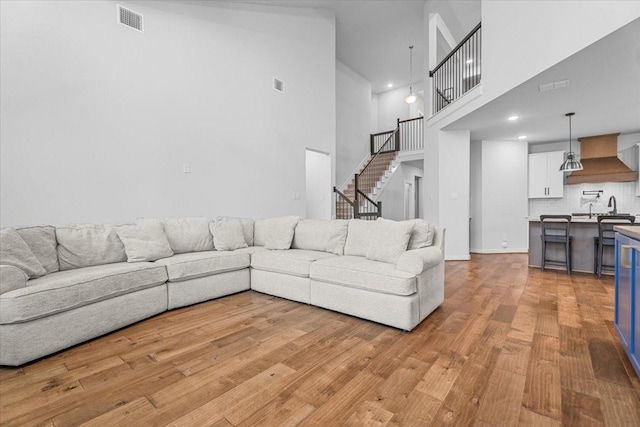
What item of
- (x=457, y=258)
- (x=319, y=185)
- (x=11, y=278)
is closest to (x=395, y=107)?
(x=319, y=185)

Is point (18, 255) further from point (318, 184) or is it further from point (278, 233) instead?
point (318, 184)

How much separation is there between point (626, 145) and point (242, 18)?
26.2ft

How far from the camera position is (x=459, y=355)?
202cm

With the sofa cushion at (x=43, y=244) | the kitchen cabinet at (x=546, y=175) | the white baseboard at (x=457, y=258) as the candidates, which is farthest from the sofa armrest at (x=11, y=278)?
the kitchen cabinet at (x=546, y=175)

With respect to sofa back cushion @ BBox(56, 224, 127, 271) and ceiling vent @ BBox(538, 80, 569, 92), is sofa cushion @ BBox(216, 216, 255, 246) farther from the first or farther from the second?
→ ceiling vent @ BBox(538, 80, 569, 92)

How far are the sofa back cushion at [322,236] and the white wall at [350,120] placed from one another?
17.6ft

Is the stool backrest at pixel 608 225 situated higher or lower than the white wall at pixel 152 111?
lower

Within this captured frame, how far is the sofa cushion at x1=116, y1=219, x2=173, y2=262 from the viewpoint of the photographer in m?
3.03

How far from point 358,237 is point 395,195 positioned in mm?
6053

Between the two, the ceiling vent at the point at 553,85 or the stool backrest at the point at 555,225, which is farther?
the stool backrest at the point at 555,225

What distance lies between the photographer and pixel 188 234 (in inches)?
143

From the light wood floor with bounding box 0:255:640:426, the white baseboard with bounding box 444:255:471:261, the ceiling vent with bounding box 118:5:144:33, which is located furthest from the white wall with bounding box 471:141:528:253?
the ceiling vent with bounding box 118:5:144:33

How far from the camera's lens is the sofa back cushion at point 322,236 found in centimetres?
347

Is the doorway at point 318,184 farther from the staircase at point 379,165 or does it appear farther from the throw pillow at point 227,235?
the throw pillow at point 227,235
